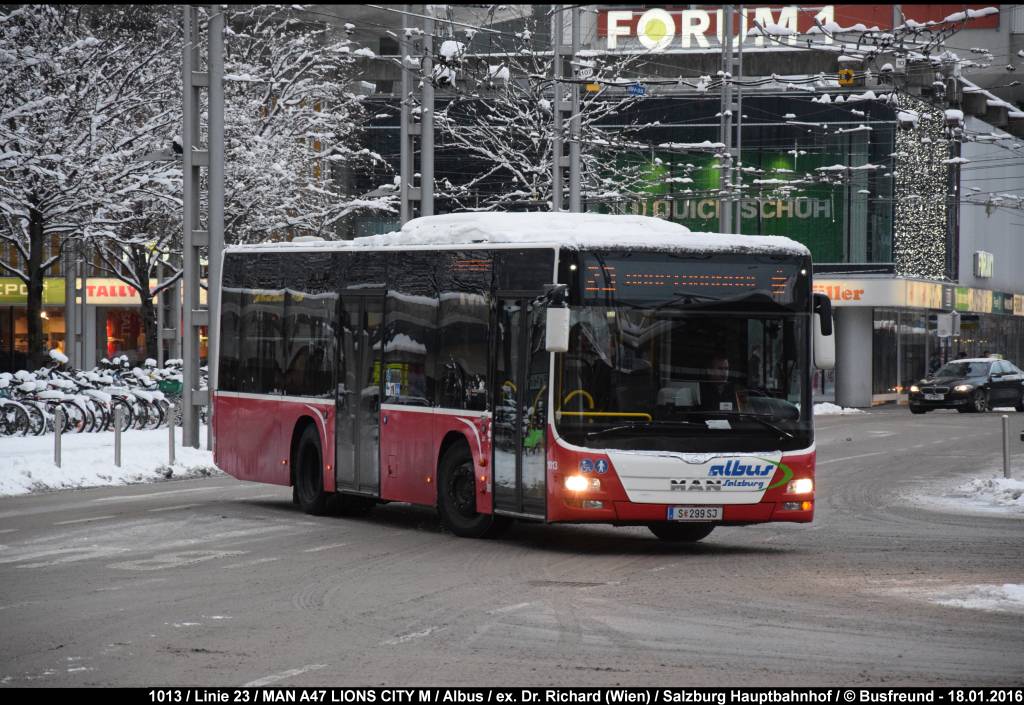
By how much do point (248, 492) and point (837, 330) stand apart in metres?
44.6

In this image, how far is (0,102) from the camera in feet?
113

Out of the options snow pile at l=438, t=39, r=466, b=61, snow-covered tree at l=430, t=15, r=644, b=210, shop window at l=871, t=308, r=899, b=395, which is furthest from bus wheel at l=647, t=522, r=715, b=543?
shop window at l=871, t=308, r=899, b=395

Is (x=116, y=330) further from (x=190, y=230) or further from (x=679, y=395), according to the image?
(x=679, y=395)

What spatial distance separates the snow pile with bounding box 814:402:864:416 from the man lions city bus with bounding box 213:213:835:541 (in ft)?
133

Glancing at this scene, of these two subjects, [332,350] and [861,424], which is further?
[861,424]

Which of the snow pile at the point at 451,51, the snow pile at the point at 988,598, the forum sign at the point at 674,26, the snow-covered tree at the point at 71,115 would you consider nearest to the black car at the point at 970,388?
the forum sign at the point at 674,26

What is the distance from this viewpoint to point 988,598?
13.0 metres

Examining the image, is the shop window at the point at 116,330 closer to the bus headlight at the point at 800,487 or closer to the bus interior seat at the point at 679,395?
the bus headlight at the point at 800,487

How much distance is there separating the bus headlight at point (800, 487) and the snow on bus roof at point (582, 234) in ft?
6.60

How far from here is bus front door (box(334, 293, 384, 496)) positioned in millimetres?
18875

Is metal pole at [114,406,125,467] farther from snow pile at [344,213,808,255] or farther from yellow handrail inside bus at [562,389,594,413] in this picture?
yellow handrail inside bus at [562,389,594,413]

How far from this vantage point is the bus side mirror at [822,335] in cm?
1644

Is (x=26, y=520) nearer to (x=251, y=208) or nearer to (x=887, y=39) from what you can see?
(x=887, y=39)
